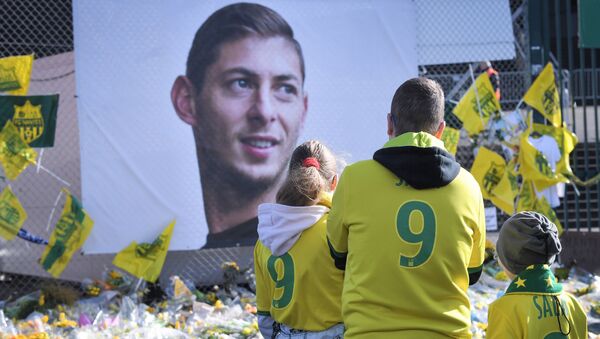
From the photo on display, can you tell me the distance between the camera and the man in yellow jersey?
239 centimetres

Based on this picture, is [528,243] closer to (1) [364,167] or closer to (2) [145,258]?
(1) [364,167]

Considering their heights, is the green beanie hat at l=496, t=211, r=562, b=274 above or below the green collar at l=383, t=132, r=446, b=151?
below

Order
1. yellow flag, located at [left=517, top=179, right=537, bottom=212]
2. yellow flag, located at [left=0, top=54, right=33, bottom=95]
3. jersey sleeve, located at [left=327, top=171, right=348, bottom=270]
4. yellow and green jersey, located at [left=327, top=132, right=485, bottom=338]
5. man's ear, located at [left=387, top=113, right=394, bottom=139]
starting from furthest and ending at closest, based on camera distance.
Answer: yellow flag, located at [left=517, top=179, right=537, bottom=212]
yellow flag, located at [left=0, top=54, right=33, bottom=95]
man's ear, located at [left=387, top=113, right=394, bottom=139]
jersey sleeve, located at [left=327, top=171, right=348, bottom=270]
yellow and green jersey, located at [left=327, top=132, right=485, bottom=338]

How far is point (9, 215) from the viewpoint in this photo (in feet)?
20.8

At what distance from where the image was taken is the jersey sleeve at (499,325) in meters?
2.70

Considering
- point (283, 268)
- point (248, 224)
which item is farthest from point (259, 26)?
point (283, 268)

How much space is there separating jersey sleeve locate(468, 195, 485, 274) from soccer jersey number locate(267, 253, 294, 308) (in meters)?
0.76

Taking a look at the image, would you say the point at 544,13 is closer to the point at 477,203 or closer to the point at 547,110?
the point at 547,110

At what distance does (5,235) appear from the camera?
20.7 feet

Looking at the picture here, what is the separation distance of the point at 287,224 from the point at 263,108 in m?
4.00

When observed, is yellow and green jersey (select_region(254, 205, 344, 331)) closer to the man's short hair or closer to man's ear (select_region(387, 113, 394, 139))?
man's ear (select_region(387, 113, 394, 139))

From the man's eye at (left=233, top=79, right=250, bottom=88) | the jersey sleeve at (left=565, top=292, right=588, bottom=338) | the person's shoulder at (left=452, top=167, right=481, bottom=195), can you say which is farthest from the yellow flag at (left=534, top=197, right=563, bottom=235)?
the person's shoulder at (left=452, top=167, right=481, bottom=195)

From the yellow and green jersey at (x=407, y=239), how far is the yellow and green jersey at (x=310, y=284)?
48cm

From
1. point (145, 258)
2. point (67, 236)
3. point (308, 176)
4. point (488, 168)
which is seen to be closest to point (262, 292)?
point (308, 176)
